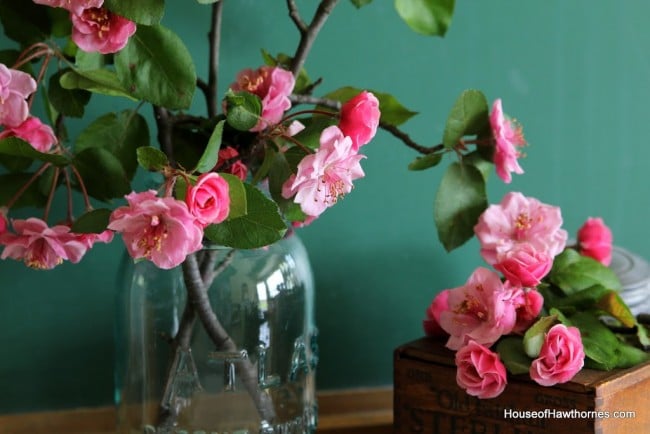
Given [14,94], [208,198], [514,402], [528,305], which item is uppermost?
[14,94]

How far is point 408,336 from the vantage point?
139 cm

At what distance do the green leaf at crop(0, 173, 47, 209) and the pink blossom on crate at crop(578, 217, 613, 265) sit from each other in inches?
27.9

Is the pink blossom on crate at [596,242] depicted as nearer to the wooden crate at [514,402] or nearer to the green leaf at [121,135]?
the wooden crate at [514,402]

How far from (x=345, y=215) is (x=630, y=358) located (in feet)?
1.57

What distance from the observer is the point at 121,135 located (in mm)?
980

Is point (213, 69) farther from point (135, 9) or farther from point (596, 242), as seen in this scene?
point (596, 242)

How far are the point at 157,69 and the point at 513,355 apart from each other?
0.49m

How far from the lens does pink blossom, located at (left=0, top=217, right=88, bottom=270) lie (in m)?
0.89

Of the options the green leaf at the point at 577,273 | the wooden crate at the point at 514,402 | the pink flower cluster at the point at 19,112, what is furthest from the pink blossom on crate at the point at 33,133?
the green leaf at the point at 577,273

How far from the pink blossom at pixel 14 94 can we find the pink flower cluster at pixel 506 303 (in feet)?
1.70

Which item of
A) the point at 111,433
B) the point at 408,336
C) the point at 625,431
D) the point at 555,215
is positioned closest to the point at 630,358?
the point at 625,431

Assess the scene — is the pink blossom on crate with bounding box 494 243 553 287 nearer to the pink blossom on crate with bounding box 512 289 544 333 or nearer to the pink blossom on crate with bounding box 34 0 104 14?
the pink blossom on crate with bounding box 512 289 544 333

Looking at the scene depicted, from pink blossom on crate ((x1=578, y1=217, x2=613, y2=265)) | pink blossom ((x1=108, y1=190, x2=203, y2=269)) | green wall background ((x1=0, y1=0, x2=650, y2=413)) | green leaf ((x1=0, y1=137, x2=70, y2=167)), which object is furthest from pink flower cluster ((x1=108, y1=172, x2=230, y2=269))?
pink blossom on crate ((x1=578, y1=217, x2=613, y2=265))

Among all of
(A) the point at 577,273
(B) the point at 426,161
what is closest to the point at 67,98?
(B) the point at 426,161
